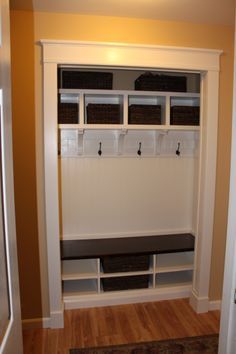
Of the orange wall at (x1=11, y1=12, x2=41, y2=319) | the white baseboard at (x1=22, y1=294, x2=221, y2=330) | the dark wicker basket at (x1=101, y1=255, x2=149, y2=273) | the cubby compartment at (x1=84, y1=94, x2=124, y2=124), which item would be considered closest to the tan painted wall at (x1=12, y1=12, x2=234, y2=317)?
the orange wall at (x1=11, y1=12, x2=41, y2=319)

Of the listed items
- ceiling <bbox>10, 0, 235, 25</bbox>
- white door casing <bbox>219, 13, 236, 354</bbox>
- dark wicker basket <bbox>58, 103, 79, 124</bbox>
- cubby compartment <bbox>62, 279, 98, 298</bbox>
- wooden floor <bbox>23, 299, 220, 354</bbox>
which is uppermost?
ceiling <bbox>10, 0, 235, 25</bbox>

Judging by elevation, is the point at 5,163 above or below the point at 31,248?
above

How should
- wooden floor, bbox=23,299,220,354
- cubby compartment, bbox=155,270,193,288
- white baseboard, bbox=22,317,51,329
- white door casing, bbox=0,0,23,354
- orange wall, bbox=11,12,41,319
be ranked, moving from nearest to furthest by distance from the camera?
white door casing, bbox=0,0,23,354 → orange wall, bbox=11,12,41,319 → wooden floor, bbox=23,299,220,354 → white baseboard, bbox=22,317,51,329 → cubby compartment, bbox=155,270,193,288

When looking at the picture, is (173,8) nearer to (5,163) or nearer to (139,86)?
(139,86)

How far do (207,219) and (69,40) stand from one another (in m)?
1.88

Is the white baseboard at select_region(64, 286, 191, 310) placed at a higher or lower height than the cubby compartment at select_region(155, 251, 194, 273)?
lower

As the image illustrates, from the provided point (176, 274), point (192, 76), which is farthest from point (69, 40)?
point (176, 274)

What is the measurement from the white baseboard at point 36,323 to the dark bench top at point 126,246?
0.54 m

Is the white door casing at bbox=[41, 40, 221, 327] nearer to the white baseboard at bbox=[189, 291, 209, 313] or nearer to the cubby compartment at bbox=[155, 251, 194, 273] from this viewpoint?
the white baseboard at bbox=[189, 291, 209, 313]

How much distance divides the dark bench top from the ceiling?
2.01 m

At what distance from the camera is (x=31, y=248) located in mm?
2293

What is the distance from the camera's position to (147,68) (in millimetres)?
2252

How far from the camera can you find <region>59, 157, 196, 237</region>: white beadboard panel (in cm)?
288

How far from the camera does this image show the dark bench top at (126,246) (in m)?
2.57
